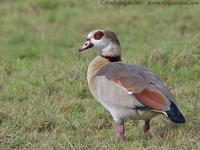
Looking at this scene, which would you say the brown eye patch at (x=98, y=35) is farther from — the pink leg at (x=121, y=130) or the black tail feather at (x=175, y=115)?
the black tail feather at (x=175, y=115)

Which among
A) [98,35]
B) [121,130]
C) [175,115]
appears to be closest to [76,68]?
[98,35]

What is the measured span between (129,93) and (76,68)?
256 centimetres

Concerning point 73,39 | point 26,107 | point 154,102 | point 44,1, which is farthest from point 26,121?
point 44,1

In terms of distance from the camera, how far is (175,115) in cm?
515

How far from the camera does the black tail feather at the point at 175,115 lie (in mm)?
5105

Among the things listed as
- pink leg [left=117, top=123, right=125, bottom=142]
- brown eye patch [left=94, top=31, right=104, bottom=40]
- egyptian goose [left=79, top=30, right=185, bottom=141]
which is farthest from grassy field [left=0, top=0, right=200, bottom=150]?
brown eye patch [left=94, top=31, right=104, bottom=40]

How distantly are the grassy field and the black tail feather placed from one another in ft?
0.84

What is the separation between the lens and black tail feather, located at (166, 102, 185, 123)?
5.11 m

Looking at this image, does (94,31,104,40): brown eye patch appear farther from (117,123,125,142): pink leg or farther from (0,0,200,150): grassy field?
(117,123,125,142): pink leg

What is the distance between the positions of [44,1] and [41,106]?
17.9 feet

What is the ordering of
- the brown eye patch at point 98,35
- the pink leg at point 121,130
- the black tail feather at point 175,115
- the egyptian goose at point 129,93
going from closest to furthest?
the black tail feather at point 175,115, the egyptian goose at point 129,93, the pink leg at point 121,130, the brown eye patch at point 98,35

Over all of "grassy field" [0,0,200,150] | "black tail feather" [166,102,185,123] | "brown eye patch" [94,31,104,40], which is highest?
"brown eye patch" [94,31,104,40]

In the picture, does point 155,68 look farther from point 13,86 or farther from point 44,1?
point 44,1

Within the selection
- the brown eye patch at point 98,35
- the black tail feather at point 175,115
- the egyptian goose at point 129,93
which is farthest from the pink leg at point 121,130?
the brown eye patch at point 98,35
